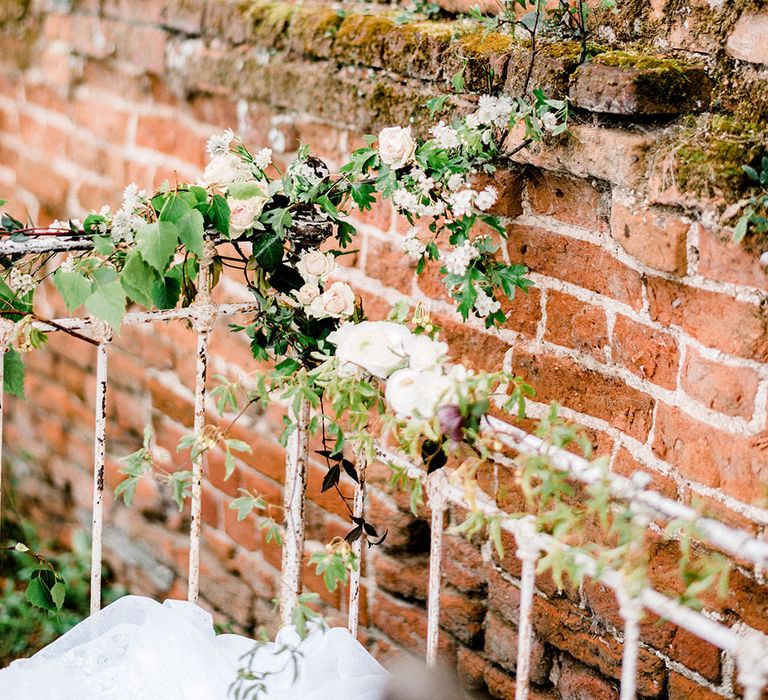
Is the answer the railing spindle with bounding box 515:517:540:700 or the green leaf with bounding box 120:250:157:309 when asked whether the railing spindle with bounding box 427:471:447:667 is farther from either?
the green leaf with bounding box 120:250:157:309

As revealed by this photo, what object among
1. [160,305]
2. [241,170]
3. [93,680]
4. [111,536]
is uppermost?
[241,170]

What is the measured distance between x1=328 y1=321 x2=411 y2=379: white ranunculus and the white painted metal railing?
165mm

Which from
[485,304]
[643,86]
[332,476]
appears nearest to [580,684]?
[332,476]

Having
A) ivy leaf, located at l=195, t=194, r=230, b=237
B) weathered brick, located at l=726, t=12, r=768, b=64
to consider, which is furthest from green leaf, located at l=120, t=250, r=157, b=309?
weathered brick, located at l=726, t=12, r=768, b=64

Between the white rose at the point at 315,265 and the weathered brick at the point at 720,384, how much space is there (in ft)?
1.91

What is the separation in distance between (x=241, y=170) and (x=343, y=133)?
0.53 metres

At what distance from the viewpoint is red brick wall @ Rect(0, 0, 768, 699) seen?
4.74 feet

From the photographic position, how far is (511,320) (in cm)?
177

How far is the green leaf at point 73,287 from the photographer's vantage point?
4.76 ft

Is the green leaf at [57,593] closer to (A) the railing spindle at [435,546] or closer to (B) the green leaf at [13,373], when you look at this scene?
(B) the green leaf at [13,373]

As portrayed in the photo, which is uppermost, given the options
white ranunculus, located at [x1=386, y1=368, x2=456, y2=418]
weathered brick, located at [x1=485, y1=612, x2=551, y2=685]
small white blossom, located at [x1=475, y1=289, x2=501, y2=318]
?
small white blossom, located at [x1=475, y1=289, x2=501, y2=318]

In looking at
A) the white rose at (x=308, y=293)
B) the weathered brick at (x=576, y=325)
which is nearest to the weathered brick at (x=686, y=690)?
the weathered brick at (x=576, y=325)

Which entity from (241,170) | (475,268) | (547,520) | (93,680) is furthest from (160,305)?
(547,520)

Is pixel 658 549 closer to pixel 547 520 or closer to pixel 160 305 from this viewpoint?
pixel 547 520
